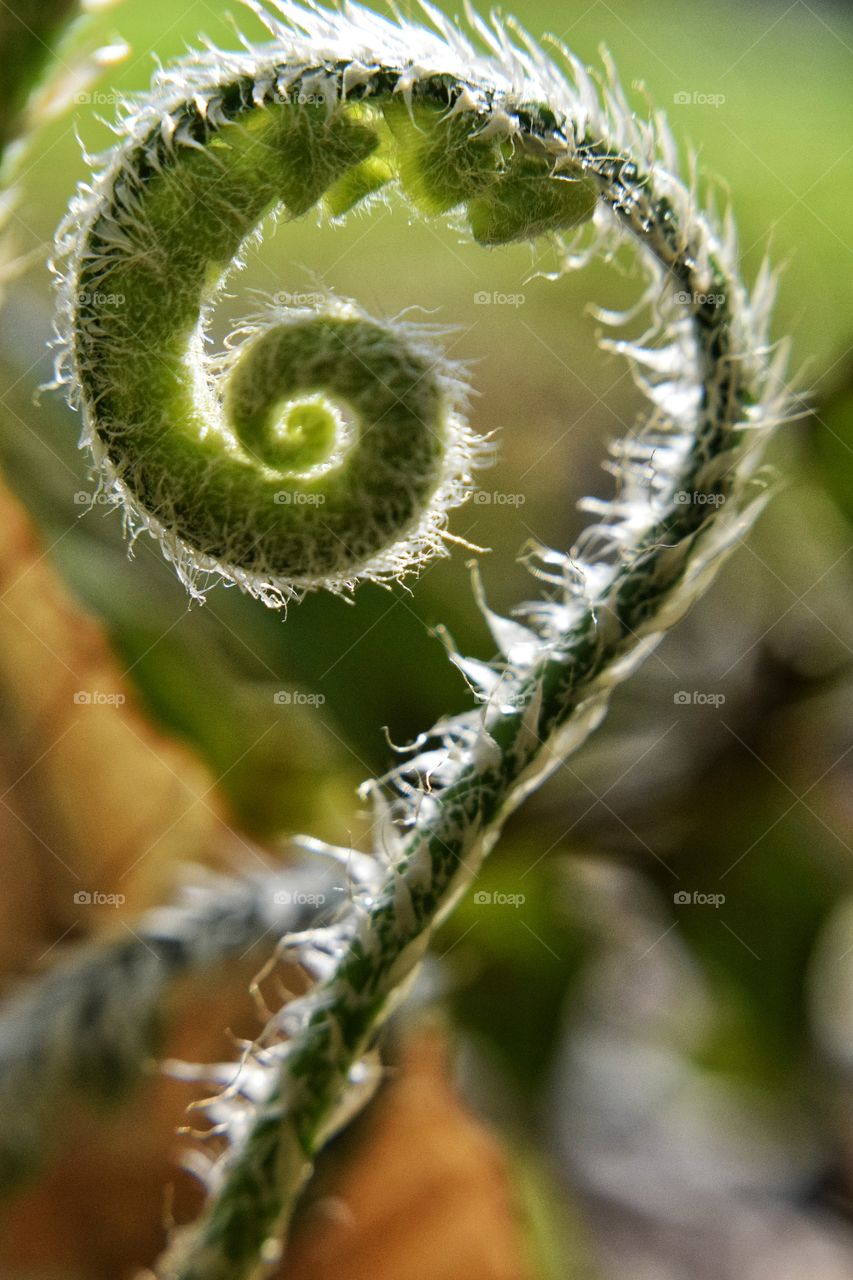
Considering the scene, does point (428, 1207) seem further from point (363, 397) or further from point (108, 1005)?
point (363, 397)

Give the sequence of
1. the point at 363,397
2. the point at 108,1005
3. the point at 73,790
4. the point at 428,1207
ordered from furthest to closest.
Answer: the point at 73,790 < the point at 428,1207 < the point at 108,1005 < the point at 363,397

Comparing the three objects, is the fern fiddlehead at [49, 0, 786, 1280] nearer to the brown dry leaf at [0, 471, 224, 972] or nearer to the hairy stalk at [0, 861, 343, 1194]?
the hairy stalk at [0, 861, 343, 1194]

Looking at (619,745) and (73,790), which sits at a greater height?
(73,790)

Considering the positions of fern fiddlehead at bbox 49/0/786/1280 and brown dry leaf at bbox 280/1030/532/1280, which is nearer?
fern fiddlehead at bbox 49/0/786/1280

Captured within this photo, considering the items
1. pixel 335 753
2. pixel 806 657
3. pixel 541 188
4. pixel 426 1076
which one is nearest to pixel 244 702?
pixel 335 753

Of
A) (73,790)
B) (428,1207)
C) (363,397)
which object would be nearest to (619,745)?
(428,1207)

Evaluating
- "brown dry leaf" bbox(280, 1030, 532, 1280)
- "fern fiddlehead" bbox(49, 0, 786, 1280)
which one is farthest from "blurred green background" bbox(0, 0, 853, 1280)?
"fern fiddlehead" bbox(49, 0, 786, 1280)
